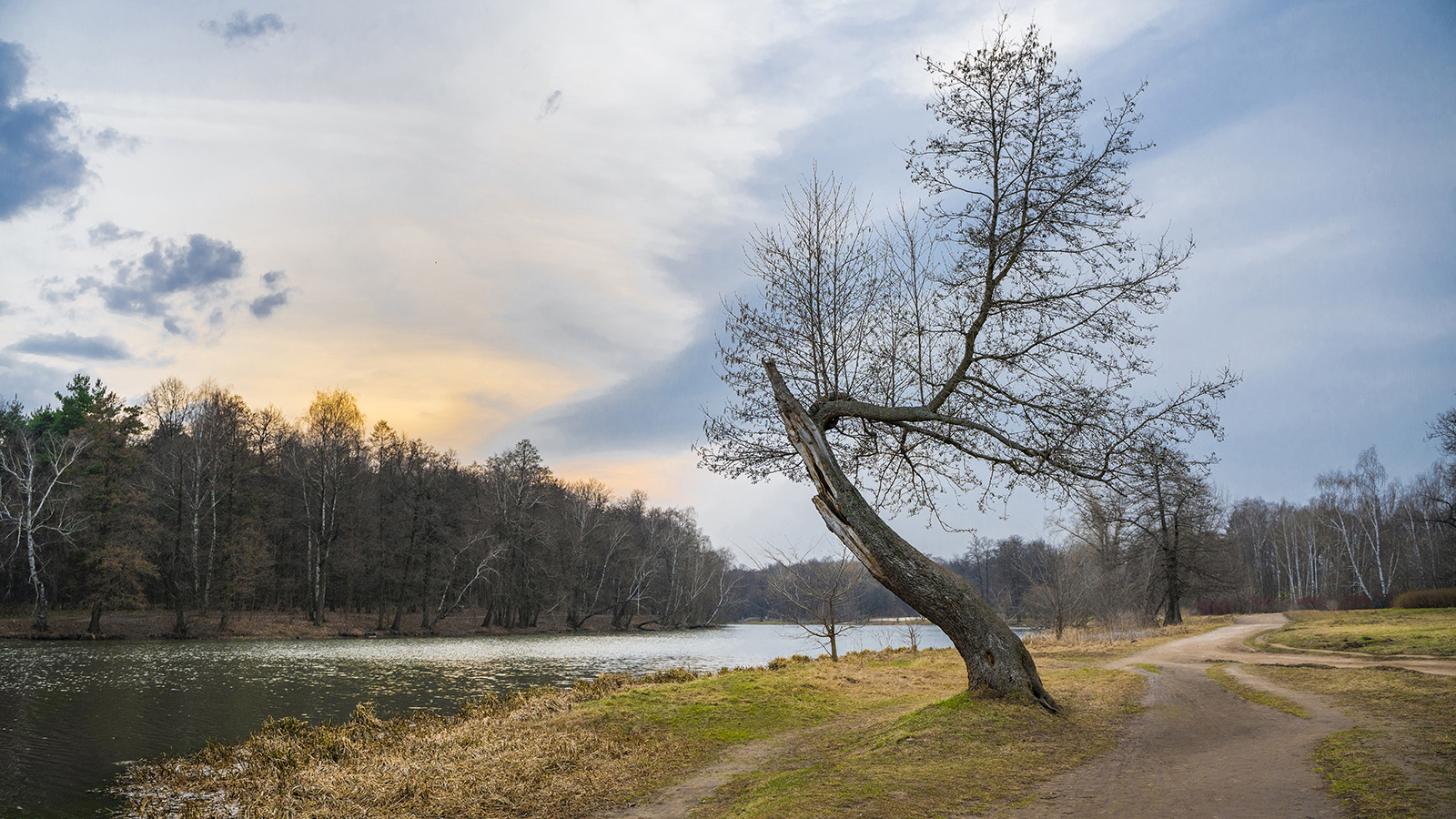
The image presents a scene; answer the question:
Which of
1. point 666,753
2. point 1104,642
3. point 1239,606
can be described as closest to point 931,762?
point 666,753

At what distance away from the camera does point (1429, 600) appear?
31.3 meters

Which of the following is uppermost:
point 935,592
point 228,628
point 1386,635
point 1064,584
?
point 935,592

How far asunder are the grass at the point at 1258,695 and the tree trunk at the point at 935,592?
3.42 m

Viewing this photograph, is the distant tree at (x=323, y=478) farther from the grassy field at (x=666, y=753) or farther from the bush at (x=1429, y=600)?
the bush at (x=1429, y=600)

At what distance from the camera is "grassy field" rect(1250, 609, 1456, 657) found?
659 inches

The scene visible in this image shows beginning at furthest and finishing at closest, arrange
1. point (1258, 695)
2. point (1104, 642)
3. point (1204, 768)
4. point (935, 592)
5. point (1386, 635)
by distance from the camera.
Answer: point (1104, 642)
point (1386, 635)
point (1258, 695)
point (935, 592)
point (1204, 768)

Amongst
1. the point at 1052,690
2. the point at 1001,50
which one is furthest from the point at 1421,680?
the point at 1001,50

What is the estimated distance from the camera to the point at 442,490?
5256cm

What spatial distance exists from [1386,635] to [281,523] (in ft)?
165

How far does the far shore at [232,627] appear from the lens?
34.8 metres

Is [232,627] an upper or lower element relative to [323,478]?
lower

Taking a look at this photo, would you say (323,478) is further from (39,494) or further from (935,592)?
(935,592)

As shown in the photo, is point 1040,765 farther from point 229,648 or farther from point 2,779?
point 229,648

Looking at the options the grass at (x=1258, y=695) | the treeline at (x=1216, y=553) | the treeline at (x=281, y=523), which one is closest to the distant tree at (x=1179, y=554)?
the treeline at (x=1216, y=553)
